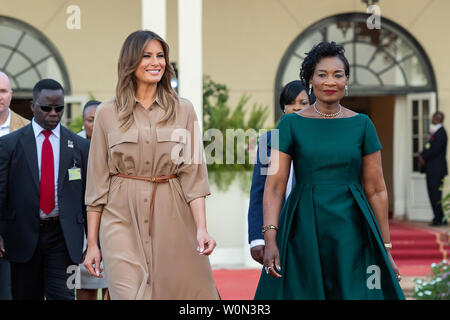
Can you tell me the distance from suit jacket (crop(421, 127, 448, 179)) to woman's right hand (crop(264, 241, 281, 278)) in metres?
9.23

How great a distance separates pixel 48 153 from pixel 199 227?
154cm

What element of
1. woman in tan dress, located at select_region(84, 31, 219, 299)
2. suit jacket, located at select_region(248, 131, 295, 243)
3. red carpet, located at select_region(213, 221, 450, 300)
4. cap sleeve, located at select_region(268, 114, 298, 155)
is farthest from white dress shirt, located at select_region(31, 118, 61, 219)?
red carpet, located at select_region(213, 221, 450, 300)

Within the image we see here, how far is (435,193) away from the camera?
12445 millimetres

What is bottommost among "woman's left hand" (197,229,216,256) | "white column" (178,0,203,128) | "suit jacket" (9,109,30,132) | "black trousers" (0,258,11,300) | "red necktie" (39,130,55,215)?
"black trousers" (0,258,11,300)

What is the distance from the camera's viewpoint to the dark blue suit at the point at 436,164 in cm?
1248

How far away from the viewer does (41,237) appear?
4.76 metres

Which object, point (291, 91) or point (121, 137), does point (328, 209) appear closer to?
point (121, 137)

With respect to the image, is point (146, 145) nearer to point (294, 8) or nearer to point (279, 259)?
point (279, 259)

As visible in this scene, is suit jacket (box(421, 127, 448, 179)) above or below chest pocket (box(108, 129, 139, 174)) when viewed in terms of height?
below

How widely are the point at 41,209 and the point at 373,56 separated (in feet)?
32.2

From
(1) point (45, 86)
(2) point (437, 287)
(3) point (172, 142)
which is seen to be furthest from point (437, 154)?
(3) point (172, 142)

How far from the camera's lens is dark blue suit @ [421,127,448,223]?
40.9ft

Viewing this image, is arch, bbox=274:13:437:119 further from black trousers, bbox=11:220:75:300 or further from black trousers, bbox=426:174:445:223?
black trousers, bbox=11:220:75:300

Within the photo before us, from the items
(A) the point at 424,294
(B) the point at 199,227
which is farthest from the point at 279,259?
(A) the point at 424,294
